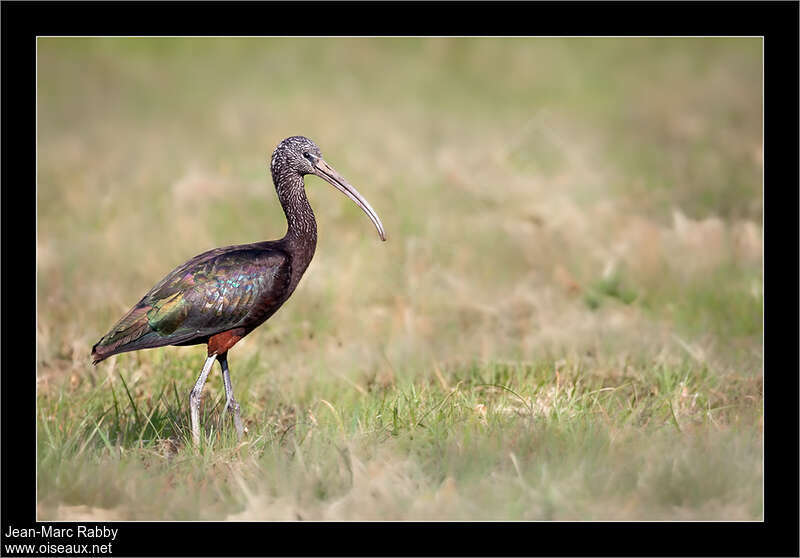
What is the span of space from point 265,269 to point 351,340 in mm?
3069

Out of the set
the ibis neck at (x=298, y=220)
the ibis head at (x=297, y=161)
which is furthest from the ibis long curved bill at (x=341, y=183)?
the ibis neck at (x=298, y=220)

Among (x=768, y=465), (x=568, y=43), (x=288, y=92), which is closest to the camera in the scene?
(x=768, y=465)

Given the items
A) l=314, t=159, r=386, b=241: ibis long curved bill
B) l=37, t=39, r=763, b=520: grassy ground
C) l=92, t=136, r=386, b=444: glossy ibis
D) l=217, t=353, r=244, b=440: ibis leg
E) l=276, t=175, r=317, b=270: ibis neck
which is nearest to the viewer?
l=37, t=39, r=763, b=520: grassy ground

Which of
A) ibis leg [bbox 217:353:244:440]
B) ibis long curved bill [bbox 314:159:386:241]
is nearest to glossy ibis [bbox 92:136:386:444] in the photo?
ibis leg [bbox 217:353:244:440]

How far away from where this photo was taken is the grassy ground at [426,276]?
570cm

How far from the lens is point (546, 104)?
18.9 metres

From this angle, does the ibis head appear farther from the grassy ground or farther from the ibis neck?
the grassy ground

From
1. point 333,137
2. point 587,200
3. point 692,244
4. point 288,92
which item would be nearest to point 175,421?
point 692,244

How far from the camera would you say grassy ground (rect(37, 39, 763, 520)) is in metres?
5.70

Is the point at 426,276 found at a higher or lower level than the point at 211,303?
higher

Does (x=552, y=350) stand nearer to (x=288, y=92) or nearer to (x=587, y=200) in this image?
(x=587, y=200)

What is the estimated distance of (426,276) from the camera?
1079cm

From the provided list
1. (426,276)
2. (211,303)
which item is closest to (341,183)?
(211,303)

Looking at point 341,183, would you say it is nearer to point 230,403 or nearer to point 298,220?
point 298,220
